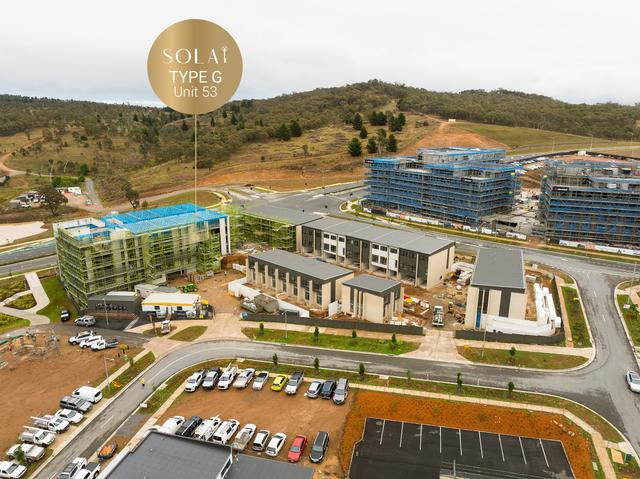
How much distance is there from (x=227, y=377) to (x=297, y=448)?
34.5 feet

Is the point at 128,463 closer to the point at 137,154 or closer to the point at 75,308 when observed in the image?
the point at 75,308

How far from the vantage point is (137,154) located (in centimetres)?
15550

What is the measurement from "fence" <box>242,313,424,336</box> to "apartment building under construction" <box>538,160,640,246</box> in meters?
41.6

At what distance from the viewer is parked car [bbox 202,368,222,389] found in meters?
Result: 37.0

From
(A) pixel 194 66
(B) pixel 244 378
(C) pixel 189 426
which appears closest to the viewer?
(C) pixel 189 426

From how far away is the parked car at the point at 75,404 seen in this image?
112 ft

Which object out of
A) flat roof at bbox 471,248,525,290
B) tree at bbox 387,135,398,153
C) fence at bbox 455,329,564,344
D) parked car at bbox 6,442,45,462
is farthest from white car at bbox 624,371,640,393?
tree at bbox 387,135,398,153

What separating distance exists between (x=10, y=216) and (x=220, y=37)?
8994 centimetres

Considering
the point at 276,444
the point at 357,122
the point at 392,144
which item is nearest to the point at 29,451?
the point at 276,444

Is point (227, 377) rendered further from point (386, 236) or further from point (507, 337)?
point (386, 236)

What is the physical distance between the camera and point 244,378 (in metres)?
37.6

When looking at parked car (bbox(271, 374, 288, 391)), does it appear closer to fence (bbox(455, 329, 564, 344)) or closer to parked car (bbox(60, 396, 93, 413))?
parked car (bbox(60, 396, 93, 413))

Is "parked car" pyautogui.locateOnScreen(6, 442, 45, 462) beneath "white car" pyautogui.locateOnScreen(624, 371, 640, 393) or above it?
beneath

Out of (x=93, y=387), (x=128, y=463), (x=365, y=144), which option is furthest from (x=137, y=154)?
(x=128, y=463)
